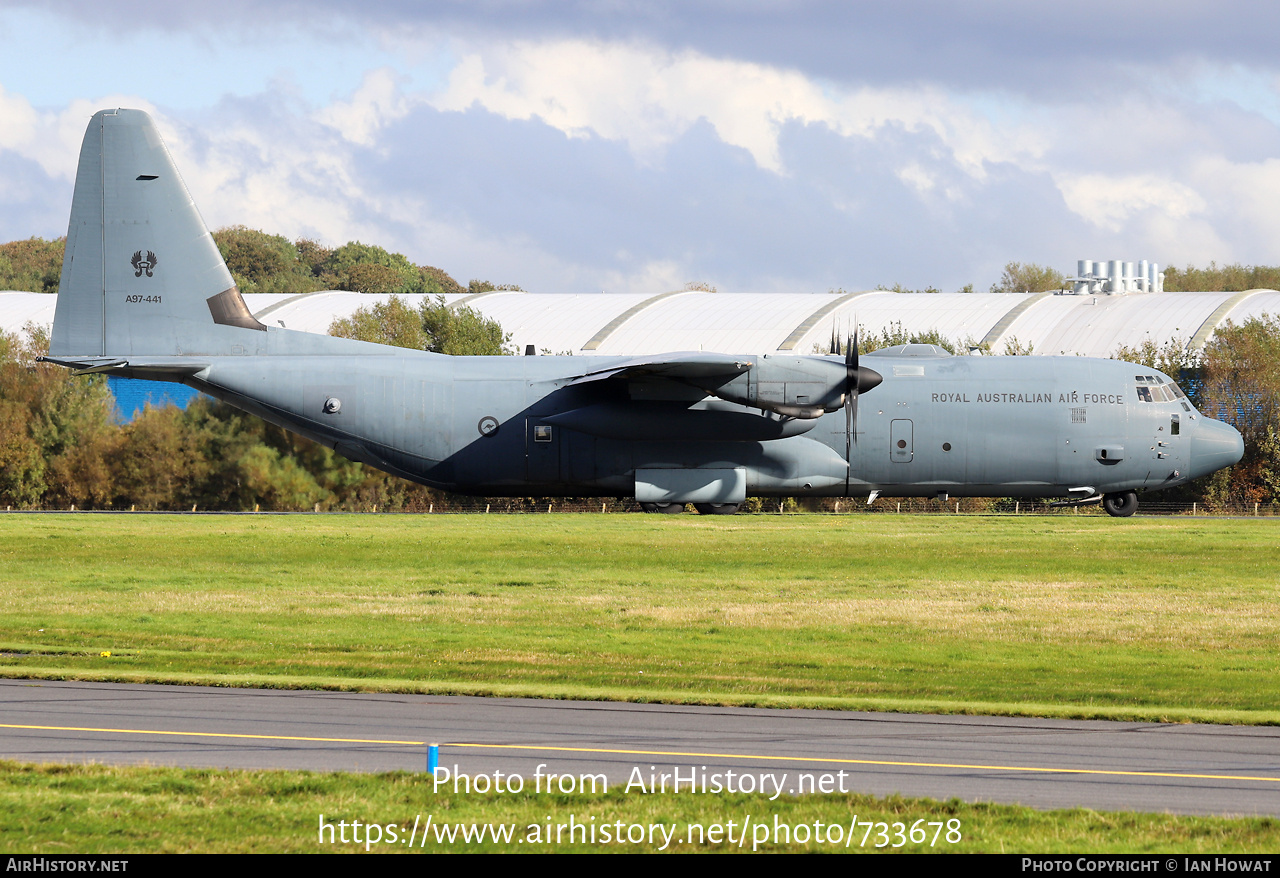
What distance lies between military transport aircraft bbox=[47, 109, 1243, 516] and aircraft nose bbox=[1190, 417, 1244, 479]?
29 cm

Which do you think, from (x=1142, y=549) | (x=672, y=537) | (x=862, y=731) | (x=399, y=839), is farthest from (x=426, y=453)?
(x=399, y=839)

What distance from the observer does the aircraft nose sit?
1447 inches

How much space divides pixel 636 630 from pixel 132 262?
21.9m

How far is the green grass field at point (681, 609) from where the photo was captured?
16.6 m

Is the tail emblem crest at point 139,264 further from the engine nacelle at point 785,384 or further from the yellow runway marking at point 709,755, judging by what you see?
the yellow runway marking at point 709,755

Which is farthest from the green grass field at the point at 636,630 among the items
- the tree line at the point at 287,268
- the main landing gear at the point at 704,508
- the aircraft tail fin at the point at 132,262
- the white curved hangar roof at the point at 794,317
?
the tree line at the point at 287,268

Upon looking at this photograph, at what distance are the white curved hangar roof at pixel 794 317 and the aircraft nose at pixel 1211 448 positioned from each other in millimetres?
28653

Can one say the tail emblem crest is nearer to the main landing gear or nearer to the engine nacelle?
the main landing gear

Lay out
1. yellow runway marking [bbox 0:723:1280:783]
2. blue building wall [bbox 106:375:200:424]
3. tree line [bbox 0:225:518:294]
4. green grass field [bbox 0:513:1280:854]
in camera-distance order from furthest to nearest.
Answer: tree line [bbox 0:225:518:294]
blue building wall [bbox 106:375:200:424]
yellow runway marking [bbox 0:723:1280:783]
green grass field [bbox 0:513:1280:854]

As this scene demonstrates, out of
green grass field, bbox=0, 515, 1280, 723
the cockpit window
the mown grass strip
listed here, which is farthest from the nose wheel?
the mown grass strip

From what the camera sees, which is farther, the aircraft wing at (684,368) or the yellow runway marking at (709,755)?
the aircraft wing at (684,368)
